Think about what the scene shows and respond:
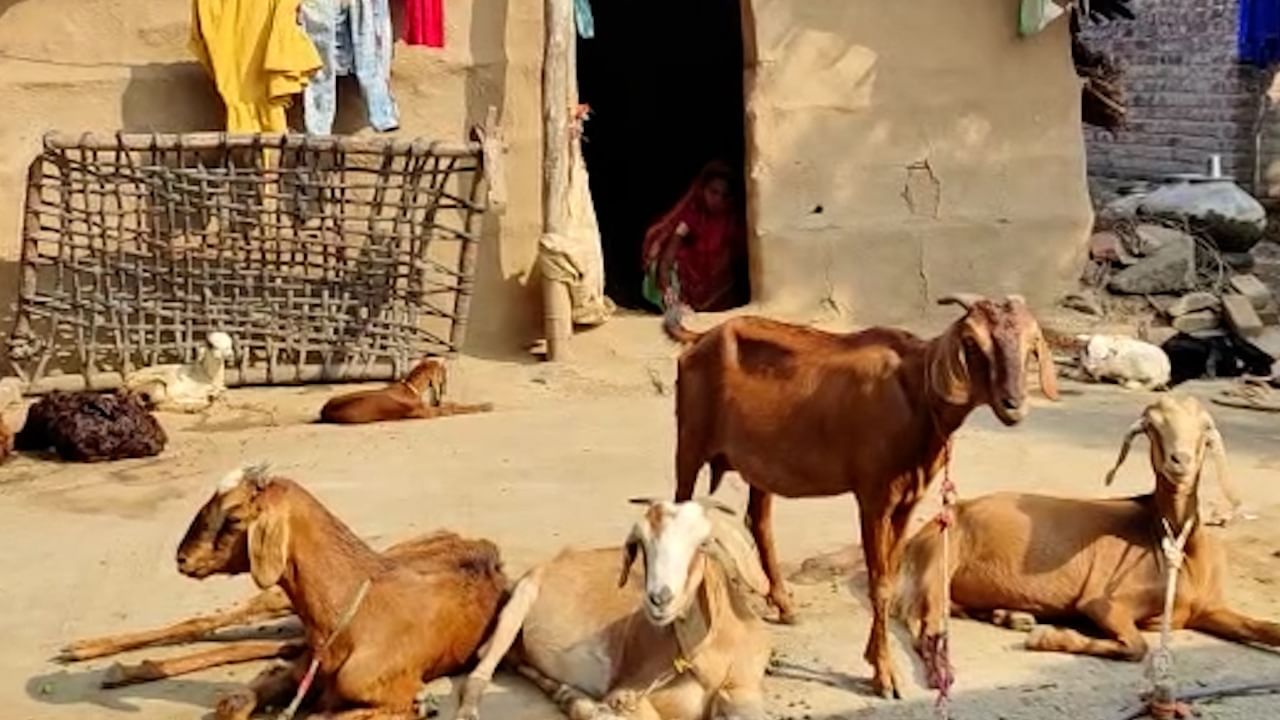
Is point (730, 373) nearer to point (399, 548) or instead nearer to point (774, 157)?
point (399, 548)

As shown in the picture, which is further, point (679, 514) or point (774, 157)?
point (774, 157)

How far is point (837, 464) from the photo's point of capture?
235 inches

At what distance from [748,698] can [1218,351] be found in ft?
21.7

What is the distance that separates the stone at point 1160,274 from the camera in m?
12.6

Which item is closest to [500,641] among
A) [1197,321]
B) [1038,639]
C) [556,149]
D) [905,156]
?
[1038,639]

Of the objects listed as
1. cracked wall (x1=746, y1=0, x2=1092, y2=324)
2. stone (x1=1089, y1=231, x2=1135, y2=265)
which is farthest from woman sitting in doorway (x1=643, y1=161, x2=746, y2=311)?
stone (x1=1089, y1=231, x2=1135, y2=265)

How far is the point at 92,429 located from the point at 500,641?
3.92 m

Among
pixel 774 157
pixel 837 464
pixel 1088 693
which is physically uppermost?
pixel 774 157

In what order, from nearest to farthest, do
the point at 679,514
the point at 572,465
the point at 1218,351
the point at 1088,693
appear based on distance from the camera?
the point at 679,514, the point at 1088,693, the point at 572,465, the point at 1218,351

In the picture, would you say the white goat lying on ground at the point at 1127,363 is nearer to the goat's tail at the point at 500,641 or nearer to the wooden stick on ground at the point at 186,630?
the goat's tail at the point at 500,641

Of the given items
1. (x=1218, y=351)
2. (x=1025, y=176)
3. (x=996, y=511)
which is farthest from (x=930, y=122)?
(x=996, y=511)

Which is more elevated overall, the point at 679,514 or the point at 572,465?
the point at 679,514

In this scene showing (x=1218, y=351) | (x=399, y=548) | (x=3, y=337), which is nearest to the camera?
(x=399, y=548)

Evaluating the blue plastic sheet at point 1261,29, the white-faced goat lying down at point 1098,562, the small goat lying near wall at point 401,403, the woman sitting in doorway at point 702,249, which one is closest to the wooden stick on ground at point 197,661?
the white-faced goat lying down at point 1098,562
